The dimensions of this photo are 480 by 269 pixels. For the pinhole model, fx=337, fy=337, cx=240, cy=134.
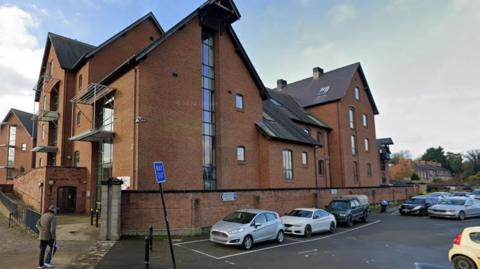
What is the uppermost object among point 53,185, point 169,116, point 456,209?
point 169,116

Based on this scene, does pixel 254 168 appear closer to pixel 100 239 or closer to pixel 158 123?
pixel 158 123

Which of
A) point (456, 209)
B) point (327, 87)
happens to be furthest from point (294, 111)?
point (456, 209)

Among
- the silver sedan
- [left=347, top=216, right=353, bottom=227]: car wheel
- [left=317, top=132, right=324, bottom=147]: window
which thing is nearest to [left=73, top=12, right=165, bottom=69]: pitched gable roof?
[left=317, top=132, right=324, bottom=147]: window

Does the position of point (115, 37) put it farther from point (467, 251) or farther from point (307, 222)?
point (467, 251)

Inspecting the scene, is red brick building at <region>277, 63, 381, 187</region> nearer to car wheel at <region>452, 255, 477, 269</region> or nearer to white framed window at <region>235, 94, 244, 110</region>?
white framed window at <region>235, 94, 244, 110</region>

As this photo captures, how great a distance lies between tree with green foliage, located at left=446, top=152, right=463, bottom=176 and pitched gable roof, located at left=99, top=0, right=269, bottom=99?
87.0 m

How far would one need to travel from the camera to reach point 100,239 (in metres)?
13.8

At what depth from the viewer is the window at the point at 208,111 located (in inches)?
877

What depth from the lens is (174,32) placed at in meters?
21.2

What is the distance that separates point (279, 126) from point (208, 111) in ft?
25.0

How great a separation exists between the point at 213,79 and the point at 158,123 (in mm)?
5985

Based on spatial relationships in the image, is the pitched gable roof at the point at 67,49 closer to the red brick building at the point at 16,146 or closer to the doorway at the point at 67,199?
the doorway at the point at 67,199

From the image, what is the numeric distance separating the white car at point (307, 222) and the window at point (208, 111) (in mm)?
6689

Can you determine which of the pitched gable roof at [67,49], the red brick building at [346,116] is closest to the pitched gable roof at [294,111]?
the red brick building at [346,116]
